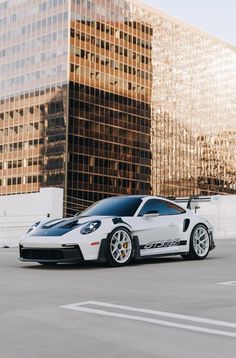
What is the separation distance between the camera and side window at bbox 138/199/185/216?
11914 mm

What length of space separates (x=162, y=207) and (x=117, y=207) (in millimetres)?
965

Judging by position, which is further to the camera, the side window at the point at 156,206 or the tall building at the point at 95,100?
the tall building at the point at 95,100

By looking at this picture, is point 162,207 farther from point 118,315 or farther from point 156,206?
point 118,315

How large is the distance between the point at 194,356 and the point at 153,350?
0.31m

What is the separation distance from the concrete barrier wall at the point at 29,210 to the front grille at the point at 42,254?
1306cm

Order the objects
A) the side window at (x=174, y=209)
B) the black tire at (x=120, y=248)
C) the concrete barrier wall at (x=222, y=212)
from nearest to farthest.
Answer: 1. the black tire at (x=120, y=248)
2. the side window at (x=174, y=209)
3. the concrete barrier wall at (x=222, y=212)

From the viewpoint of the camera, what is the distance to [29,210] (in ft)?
83.5

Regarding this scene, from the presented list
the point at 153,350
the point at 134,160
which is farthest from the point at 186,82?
the point at 153,350

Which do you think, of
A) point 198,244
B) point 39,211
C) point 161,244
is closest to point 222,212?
point 39,211

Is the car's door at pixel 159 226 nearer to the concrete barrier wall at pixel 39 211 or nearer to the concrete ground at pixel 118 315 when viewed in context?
the concrete ground at pixel 118 315

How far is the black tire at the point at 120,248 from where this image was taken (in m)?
10.7

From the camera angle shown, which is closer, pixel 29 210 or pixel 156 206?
pixel 156 206

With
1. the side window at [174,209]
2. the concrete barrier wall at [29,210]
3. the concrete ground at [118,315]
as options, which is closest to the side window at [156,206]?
the side window at [174,209]

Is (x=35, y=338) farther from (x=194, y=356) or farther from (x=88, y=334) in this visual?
(x=194, y=356)
